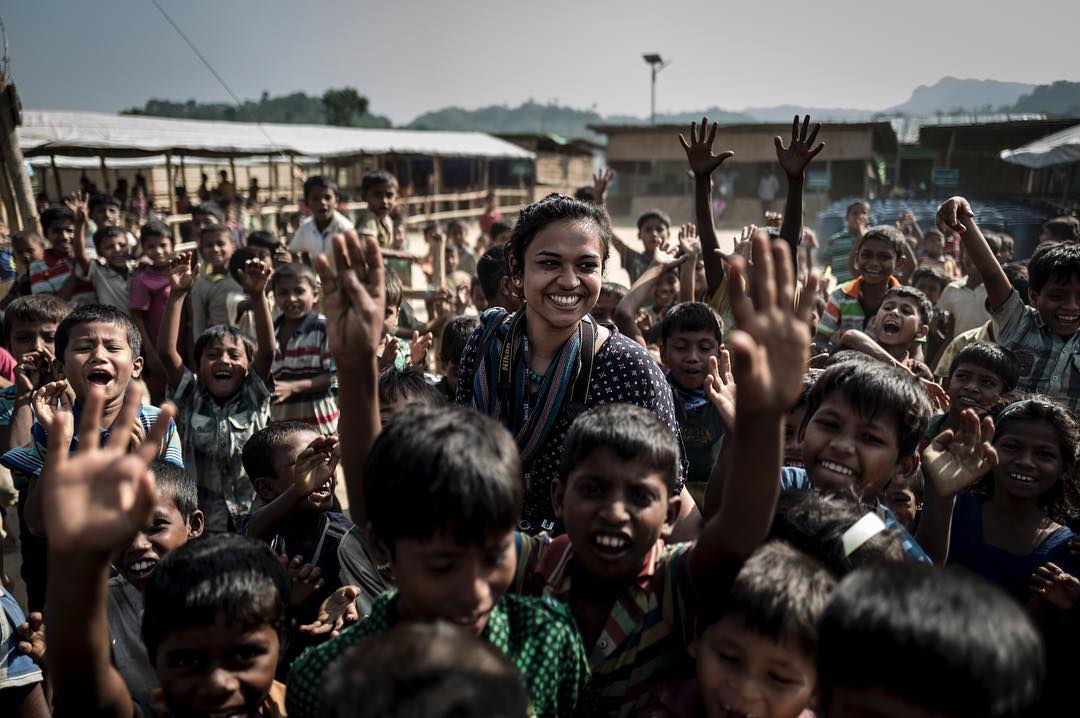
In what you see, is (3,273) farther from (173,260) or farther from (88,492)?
(88,492)

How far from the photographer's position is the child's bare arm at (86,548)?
1.33 m

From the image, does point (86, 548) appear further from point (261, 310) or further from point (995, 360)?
point (995, 360)

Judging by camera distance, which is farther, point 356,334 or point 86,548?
point 356,334

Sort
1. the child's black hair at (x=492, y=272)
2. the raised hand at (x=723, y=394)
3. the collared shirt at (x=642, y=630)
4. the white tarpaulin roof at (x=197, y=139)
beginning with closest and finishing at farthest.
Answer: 1. the collared shirt at (x=642, y=630)
2. the raised hand at (x=723, y=394)
3. the child's black hair at (x=492, y=272)
4. the white tarpaulin roof at (x=197, y=139)

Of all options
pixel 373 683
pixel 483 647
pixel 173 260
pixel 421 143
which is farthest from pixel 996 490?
pixel 421 143

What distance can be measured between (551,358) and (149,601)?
1.26 metres

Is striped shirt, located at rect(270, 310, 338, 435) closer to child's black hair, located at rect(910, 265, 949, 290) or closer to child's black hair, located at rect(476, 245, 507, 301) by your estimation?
child's black hair, located at rect(476, 245, 507, 301)

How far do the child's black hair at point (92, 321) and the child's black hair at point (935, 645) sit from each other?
110 inches

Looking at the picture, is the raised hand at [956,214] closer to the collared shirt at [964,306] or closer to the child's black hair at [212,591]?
the collared shirt at [964,306]

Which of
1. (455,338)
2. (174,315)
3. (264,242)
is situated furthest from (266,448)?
(264,242)

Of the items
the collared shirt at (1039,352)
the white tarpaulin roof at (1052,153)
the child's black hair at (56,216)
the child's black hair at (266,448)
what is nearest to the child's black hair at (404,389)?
the child's black hair at (266,448)

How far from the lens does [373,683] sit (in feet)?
3.61

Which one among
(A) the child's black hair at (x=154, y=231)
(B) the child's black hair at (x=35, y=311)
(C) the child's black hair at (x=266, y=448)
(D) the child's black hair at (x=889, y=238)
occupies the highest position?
(D) the child's black hair at (x=889, y=238)

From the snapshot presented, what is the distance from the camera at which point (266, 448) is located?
2.94 m
